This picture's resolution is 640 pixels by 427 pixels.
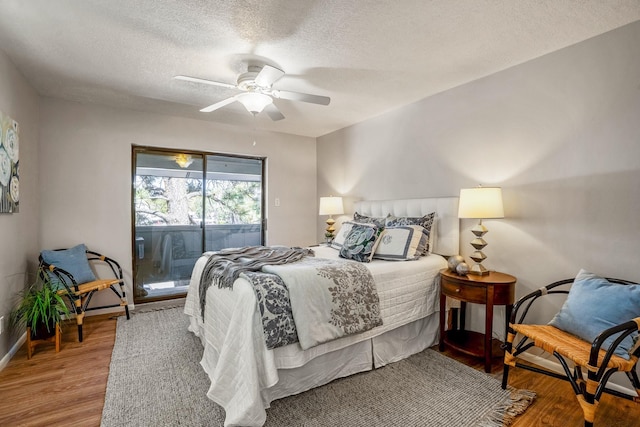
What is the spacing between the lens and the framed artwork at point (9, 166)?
2.33 meters

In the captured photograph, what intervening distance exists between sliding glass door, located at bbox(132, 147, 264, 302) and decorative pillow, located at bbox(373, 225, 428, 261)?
2.54 meters

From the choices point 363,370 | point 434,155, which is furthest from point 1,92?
point 434,155

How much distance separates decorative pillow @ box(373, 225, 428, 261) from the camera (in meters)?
2.81

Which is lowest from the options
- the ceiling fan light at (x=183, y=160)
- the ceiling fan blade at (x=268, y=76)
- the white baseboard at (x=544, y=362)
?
the white baseboard at (x=544, y=362)

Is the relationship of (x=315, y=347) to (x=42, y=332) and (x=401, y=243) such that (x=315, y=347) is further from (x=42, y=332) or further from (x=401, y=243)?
(x=42, y=332)

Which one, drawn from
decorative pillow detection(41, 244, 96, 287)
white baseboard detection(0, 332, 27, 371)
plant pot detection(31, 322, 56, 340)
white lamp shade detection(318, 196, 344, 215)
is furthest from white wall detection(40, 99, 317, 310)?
white lamp shade detection(318, 196, 344, 215)

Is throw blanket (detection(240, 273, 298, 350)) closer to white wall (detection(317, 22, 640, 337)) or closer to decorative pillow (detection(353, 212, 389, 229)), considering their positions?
decorative pillow (detection(353, 212, 389, 229))

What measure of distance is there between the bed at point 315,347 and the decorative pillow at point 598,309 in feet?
3.27

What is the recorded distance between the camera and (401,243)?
2.86 metres

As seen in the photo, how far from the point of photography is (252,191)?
191 inches

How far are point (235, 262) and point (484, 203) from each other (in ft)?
6.77

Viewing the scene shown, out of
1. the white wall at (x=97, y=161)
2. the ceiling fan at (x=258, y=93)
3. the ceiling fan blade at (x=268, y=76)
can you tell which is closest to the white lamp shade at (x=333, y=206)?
the white wall at (x=97, y=161)

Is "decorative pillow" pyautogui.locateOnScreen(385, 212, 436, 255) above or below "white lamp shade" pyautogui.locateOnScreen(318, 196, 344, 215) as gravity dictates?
below

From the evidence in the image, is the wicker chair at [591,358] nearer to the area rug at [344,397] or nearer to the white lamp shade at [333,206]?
the area rug at [344,397]
